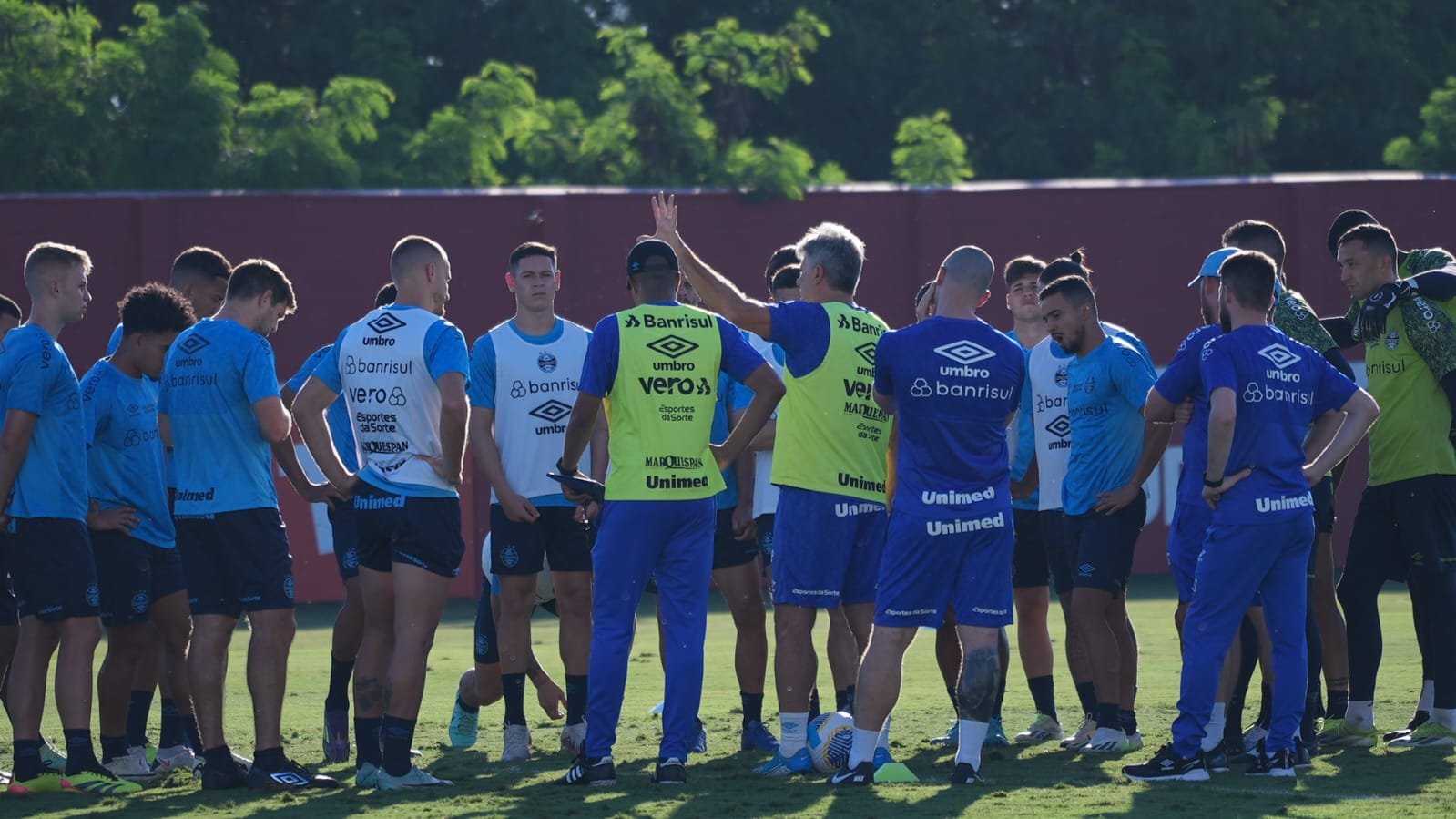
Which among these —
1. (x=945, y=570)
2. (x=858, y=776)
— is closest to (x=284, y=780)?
(x=858, y=776)

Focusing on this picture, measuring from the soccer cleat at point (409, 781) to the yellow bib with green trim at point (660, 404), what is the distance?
1393 mm

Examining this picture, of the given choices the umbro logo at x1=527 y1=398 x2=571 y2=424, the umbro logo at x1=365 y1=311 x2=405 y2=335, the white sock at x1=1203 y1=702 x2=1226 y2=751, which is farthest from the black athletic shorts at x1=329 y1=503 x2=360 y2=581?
the white sock at x1=1203 y1=702 x2=1226 y2=751

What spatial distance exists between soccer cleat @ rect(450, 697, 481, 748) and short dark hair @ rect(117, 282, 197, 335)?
238 centimetres

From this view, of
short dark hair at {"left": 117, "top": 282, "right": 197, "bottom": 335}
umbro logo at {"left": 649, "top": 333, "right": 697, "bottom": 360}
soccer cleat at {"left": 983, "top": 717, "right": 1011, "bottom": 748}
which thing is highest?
short dark hair at {"left": 117, "top": 282, "right": 197, "bottom": 335}

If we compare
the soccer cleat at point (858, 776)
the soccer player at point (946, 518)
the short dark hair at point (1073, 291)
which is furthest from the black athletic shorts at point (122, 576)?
the short dark hair at point (1073, 291)

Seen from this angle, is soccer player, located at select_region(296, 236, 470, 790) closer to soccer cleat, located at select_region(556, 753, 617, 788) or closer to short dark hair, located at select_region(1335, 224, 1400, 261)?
soccer cleat, located at select_region(556, 753, 617, 788)

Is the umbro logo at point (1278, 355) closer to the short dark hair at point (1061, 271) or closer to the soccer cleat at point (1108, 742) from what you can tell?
the short dark hair at point (1061, 271)

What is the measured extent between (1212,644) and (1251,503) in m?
0.58

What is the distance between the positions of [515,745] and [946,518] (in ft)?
7.99

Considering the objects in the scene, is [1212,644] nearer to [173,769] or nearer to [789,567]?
[789,567]

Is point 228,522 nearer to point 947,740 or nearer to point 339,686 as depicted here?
point 339,686

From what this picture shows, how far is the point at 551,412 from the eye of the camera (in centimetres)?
873

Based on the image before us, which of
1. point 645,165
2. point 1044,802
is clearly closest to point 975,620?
point 1044,802

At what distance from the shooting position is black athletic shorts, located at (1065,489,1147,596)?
337 inches
